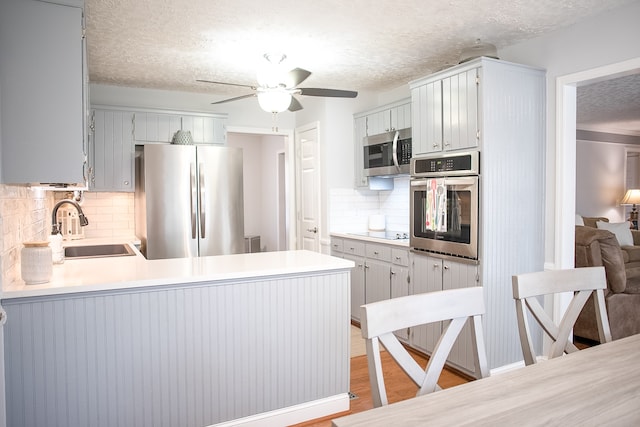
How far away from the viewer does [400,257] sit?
393 centimetres

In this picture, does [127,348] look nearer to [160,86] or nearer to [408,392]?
[408,392]

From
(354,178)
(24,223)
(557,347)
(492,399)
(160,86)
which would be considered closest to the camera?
(492,399)

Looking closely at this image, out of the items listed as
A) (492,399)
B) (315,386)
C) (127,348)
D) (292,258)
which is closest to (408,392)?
(315,386)

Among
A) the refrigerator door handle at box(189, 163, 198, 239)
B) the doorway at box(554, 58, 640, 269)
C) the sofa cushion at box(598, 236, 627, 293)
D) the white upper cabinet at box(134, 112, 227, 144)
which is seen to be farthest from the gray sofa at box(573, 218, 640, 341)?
the white upper cabinet at box(134, 112, 227, 144)

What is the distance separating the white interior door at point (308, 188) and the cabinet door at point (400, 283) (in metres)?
1.47

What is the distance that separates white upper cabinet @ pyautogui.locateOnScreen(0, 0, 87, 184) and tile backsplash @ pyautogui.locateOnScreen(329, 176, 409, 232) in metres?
3.23

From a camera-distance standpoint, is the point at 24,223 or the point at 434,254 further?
the point at 434,254

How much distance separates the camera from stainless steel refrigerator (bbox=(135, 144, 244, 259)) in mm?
4262

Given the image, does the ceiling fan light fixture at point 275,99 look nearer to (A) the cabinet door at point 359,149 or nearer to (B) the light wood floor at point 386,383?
(B) the light wood floor at point 386,383

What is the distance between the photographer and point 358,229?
5281 mm

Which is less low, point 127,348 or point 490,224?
point 490,224

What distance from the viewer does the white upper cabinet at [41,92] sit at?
2.05 meters

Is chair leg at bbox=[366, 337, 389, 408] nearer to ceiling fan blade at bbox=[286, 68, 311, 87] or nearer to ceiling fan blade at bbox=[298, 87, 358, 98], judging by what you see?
ceiling fan blade at bbox=[286, 68, 311, 87]

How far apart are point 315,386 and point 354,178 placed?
2.95 metres
